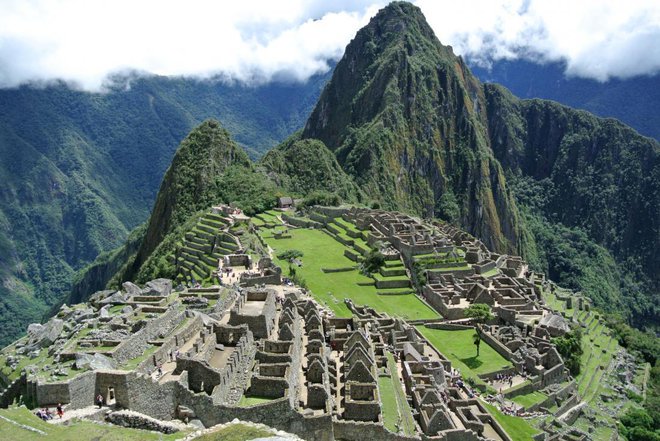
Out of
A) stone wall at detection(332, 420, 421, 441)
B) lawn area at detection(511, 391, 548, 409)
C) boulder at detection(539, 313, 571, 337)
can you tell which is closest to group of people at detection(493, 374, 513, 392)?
lawn area at detection(511, 391, 548, 409)

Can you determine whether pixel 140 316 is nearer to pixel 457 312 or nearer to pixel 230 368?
pixel 230 368

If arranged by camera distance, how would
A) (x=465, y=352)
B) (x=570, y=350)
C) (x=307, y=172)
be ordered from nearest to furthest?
(x=465, y=352), (x=570, y=350), (x=307, y=172)

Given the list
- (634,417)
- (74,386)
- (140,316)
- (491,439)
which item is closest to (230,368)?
(74,386)

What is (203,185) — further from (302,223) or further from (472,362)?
(472,362)

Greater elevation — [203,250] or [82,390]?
[203,250]

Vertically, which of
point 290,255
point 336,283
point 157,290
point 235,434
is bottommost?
point 235,434

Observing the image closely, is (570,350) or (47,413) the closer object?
(47,413)

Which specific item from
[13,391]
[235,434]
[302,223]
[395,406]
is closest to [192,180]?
[302,223]

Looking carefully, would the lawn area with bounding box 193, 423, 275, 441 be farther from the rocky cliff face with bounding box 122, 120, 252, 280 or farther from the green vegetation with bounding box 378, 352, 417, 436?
the rocky cliff face with bounding box 122, 120, 252, 280
